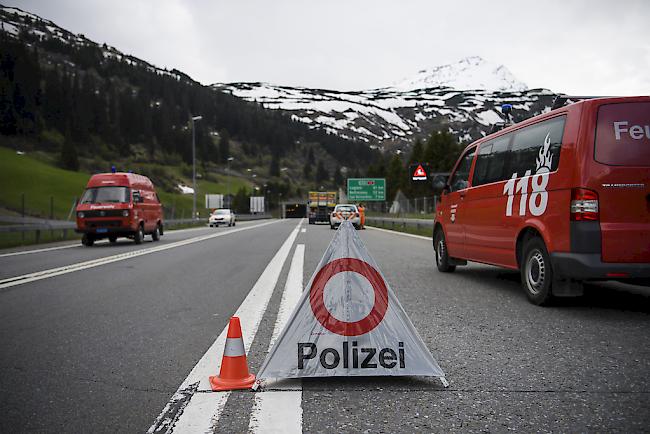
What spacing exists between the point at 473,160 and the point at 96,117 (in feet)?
500

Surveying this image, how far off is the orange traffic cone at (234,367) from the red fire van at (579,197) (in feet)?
12.4

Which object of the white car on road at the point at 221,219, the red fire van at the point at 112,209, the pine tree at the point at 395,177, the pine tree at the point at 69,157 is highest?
the pine tree at the point at 69,157

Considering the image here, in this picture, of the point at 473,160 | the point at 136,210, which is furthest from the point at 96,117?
the point at 473,160

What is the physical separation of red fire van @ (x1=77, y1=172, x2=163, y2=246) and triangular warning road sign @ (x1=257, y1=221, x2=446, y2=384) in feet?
49.4

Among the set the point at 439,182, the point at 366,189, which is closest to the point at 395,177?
the point at 366,189

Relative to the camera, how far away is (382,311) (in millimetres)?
3691

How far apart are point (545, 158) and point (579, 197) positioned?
2.51ft

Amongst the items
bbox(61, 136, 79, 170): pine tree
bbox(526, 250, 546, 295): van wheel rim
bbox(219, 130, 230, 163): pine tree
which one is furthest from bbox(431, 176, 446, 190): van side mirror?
bbox(219, 130, 230, 163): pine tree

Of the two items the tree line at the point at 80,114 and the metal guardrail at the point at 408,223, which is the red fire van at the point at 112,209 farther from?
the tree line at the point at 80,114

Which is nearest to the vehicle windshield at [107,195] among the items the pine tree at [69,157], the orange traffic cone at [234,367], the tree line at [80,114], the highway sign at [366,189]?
the orange traffic cone at [234,367]

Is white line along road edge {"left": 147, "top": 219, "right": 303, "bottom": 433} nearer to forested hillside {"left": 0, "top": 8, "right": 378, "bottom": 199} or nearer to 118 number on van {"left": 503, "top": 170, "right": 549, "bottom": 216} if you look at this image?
118 number on van {"left": 503, "top": 170, "right": 549, "bottom": 216}

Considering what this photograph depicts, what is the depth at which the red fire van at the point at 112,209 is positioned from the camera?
17438mm

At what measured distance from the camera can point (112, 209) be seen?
17.5 m

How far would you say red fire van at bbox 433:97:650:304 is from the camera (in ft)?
18.6
